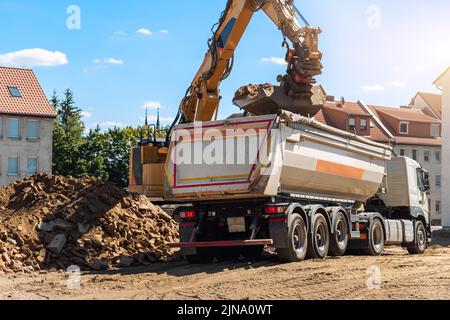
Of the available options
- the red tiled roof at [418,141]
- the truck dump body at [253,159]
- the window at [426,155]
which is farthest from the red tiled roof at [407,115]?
the truck dump body at [253,159]

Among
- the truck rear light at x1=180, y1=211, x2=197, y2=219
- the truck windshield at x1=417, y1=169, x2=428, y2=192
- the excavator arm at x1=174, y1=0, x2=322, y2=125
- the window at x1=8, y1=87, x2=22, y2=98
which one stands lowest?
the truck rear light at x1=180, y1=211, x2=197, y2=219

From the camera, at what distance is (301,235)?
15.3m

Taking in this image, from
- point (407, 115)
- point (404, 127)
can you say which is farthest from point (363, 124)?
point (407, 115)

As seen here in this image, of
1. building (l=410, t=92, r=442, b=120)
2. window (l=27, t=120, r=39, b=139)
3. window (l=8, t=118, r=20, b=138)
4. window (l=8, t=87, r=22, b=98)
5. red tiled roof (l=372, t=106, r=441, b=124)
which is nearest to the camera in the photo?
window (l=8, t=118, r=20, b=138)

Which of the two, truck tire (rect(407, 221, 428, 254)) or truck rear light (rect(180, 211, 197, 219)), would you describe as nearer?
truck rear light (rect(180, 211, 197, 219))

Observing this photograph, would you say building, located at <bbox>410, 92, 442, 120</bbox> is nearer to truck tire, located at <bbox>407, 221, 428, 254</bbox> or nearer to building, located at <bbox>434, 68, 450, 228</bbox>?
building, located at <bbox>434, 68, 450, 228</bbox>

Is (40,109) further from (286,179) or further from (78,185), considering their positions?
(286,179)

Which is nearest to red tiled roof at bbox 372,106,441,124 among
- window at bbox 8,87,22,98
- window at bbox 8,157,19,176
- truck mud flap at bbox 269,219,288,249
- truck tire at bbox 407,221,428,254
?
window at bbox 8,87,22,98

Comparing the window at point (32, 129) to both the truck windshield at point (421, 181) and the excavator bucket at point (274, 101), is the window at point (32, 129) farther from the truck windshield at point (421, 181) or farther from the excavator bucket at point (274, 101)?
the excavator bucket at point (274, 101)

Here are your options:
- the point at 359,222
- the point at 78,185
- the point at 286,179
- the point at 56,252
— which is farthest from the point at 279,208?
the point at 78,185

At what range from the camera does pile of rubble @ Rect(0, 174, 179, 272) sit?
16.8 metres

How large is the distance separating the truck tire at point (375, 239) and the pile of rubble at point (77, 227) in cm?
544

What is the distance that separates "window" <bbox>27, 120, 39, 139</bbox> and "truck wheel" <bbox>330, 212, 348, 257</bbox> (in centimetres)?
4129

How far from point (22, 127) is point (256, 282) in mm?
45105
